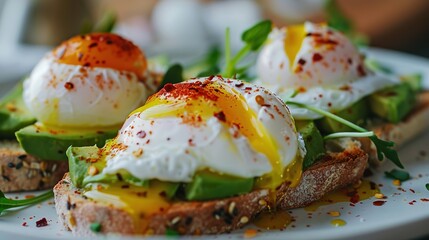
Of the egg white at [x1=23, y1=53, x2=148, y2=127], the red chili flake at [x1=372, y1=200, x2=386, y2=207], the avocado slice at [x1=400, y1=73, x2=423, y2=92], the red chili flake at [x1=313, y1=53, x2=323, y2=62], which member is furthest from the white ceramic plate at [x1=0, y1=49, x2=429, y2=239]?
the avocado slice at [x1=400, y1=73, x2=423, y2=92]

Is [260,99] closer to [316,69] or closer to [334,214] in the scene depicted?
[334,214]

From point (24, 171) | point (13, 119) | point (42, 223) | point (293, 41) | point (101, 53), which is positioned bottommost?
point (42, 223)

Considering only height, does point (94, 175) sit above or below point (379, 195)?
above

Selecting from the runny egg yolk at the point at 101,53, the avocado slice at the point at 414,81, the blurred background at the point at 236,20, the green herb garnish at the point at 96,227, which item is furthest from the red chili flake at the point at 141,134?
the blurred background at the point at 236,20

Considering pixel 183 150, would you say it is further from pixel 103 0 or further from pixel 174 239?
pixel 103 0

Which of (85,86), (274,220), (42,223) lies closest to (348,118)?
(274,220)

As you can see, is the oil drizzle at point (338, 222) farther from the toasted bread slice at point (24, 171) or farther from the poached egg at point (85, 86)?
the toasted bread slice at point (24, 171)
